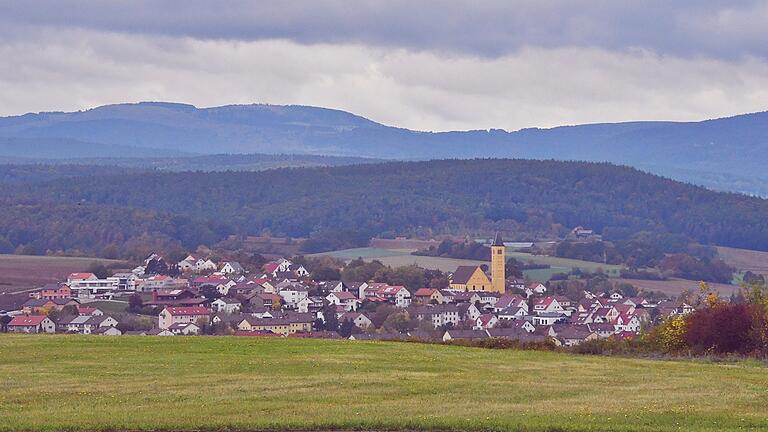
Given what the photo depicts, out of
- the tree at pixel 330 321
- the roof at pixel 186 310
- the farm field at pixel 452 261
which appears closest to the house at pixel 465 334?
the tree at pixel 330 321

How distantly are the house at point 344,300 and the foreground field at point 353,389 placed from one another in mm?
59236

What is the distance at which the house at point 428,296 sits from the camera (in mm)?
102438

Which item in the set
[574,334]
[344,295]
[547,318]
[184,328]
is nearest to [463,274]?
[344,295]

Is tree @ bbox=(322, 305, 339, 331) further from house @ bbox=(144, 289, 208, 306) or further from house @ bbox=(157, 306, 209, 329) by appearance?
house @ bbox=(144, 289, 208, 306)

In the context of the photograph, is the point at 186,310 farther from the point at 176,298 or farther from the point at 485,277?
the point at 485,277

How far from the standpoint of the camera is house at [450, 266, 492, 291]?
114m

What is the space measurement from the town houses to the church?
0.34 ft

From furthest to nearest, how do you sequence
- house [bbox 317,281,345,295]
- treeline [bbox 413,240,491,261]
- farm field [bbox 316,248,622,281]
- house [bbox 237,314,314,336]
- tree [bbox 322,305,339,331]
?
treeline [bbox 413,240,491,261] < farm field [bbox 316,248,622,281] < house [bbox 317,281,345,295] < tree [bbox 322,305,339,331] < house [bbox 237,314,314,336]

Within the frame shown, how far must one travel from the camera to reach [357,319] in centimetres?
8700

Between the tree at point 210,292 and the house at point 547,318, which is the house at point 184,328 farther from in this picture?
the house at point 547,318

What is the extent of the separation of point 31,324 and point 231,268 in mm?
46035

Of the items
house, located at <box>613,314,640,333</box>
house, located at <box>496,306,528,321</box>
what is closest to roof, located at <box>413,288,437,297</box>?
house, located at <box>496,306,528,321</box>

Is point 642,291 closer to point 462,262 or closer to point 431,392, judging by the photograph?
point 462,262

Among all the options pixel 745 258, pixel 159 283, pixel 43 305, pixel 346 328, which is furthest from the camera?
pixel 745 258
